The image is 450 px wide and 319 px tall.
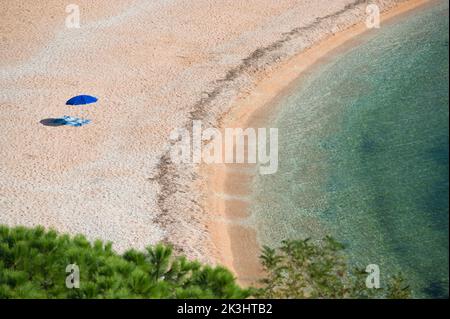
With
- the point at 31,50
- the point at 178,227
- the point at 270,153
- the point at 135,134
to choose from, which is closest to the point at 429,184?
the point at 270,153

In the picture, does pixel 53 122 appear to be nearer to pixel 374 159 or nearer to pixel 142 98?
pixel 142 98

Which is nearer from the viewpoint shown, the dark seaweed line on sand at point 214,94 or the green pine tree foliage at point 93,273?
the green pine tree foliage at point 93,273

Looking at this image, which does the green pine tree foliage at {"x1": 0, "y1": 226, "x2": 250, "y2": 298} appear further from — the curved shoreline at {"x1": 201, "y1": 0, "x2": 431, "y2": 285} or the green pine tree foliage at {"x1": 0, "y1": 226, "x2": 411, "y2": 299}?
the curved shoreline at {"x1": 201, "y1": 0, "x2": 431, "y2": 285}

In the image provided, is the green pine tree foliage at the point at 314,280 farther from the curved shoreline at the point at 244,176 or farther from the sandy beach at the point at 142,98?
the sandy beach at the point at 142,98

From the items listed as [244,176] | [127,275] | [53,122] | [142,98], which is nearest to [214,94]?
[142,98]

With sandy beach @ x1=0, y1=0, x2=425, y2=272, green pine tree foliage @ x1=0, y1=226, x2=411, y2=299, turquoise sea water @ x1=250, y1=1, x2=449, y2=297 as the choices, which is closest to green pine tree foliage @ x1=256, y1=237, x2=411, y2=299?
green pine tree foliage @ x1=0, y1=226, x2=411, y2=299

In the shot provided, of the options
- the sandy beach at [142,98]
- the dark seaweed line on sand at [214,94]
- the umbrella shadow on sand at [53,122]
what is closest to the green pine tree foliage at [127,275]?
the sandy beach at [142,98]
